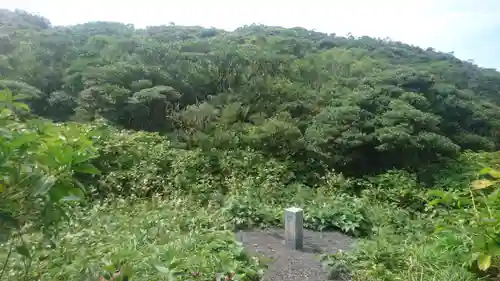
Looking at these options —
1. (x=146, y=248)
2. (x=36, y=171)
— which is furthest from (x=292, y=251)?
(x=36, y=171)

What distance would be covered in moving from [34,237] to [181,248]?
4.22 ft

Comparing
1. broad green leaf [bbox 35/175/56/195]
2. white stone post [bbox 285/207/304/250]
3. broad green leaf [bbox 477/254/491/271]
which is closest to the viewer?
broad green leaf [bbox 35/175/56/195]

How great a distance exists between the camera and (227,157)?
6.41 m

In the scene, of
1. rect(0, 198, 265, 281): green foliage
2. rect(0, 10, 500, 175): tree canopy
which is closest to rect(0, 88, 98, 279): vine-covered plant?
rect(0, 198, 265, 281): green foliage

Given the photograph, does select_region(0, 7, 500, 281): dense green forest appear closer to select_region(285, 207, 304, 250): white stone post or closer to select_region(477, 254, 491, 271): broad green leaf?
select_region(477, 254, 491, 271): broad green leaf

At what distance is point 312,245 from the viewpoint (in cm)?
351

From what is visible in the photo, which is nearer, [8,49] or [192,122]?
[192,122]

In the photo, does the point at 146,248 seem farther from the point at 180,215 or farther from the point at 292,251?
the point at 292,251

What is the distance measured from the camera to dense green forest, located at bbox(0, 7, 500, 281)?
129 centimetres

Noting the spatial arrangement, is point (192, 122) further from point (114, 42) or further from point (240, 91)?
point (114, 42)

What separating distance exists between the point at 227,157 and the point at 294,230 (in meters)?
3.19

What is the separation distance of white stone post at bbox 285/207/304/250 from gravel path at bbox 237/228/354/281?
60 millimetres

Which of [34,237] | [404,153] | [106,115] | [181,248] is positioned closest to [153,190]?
[181,248]

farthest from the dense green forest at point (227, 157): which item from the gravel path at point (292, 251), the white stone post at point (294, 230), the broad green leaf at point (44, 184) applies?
the white stone post at point (294, 230)
